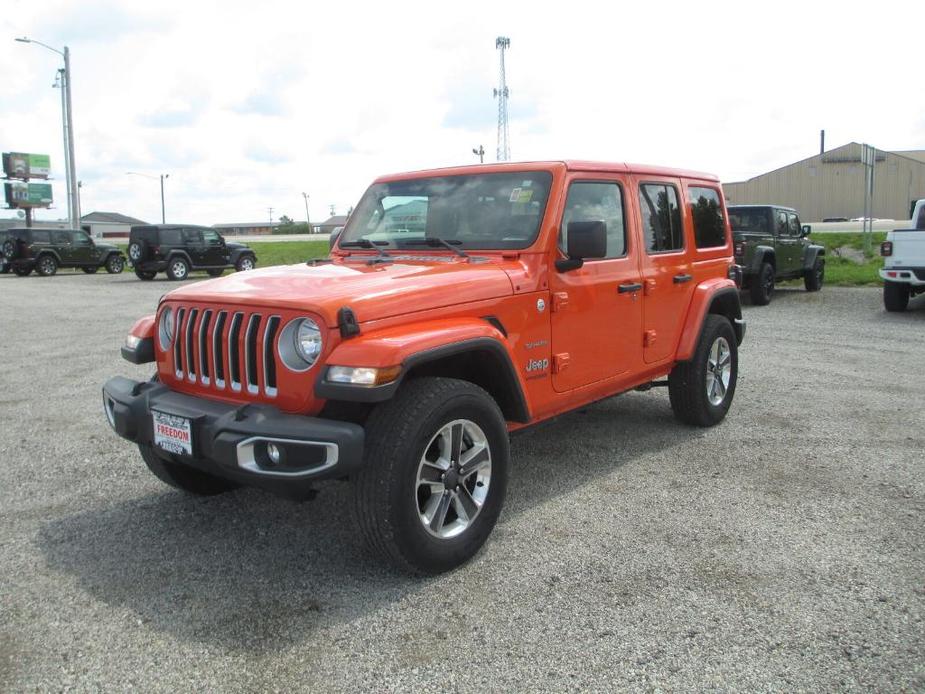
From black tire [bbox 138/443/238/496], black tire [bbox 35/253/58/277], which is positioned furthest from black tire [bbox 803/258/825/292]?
black tire [bbox 35/253/58/277]

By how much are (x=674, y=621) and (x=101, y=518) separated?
3.02 m

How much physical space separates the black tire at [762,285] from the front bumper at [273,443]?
1261cm

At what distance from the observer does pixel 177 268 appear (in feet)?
79.4

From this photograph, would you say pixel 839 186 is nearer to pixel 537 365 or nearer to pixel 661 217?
pixel 661 217

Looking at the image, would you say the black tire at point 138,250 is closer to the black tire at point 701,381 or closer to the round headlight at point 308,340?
the black tire at point 701,381

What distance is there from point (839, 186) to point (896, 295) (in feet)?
158

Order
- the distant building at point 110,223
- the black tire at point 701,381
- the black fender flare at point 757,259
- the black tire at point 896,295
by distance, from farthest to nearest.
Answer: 1. the distant building at point 110,223
2. the black fender flare at point 757,259
3. the black tire at point 896,295
4. the black tire at point 701,381

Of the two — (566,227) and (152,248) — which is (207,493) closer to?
(566,227)

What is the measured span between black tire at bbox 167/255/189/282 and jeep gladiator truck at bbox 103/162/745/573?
807 inches

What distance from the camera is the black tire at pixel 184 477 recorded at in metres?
4.28

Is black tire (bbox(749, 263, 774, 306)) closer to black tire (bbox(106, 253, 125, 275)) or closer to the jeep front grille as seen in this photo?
the jeep front grille

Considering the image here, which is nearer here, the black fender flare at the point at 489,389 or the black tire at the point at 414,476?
the black fender flare at the point at 489,389

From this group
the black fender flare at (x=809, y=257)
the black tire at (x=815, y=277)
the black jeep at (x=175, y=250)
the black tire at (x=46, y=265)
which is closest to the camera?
the black fender flare at (x=809, y=257)

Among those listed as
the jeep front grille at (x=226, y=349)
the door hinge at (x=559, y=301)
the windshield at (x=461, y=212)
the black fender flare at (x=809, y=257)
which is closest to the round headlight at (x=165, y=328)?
the jeep front grille at (x=226, y=349)
